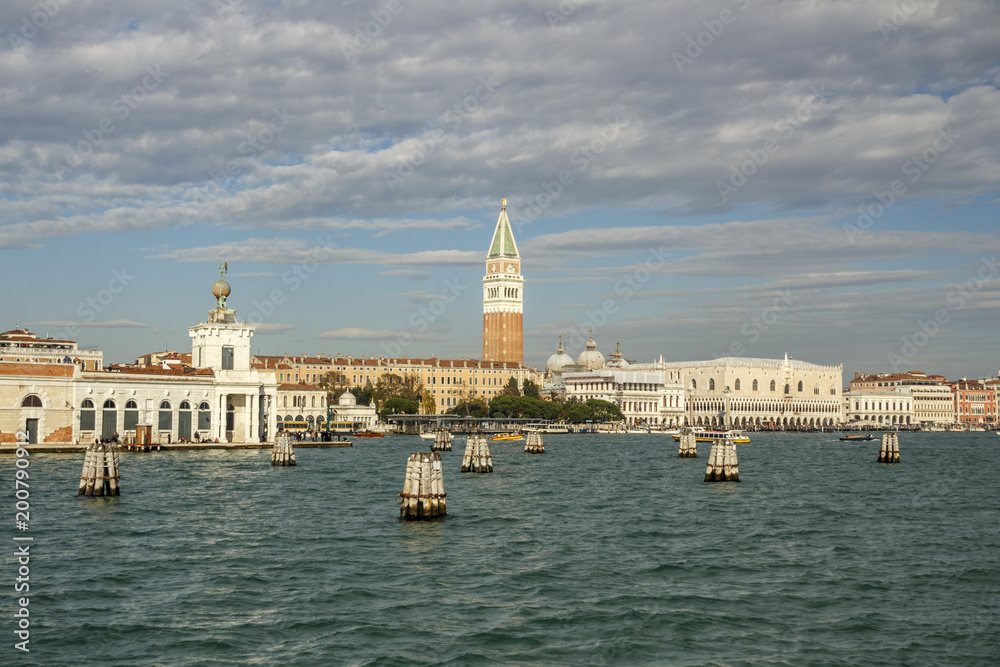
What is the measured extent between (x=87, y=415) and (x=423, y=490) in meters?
39.0

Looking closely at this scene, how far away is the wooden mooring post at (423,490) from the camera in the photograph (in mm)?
28094

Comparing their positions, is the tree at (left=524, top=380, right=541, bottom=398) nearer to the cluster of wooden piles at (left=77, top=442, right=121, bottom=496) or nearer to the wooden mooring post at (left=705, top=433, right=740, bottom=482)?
the wooden mooring post at (left=705, top=433, right=740, bottom=482)

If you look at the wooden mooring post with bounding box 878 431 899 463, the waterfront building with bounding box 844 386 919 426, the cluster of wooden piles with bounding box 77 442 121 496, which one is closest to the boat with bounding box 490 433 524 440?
the wooden mooring post with bounding box 878 431 899 463

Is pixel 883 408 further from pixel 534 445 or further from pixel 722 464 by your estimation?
pixel 722 464

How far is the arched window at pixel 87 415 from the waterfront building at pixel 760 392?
12612 centimetres

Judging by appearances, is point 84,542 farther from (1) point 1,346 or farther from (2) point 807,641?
(1) point 1,346

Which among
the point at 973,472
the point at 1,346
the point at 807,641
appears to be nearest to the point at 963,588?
the point at 807,641

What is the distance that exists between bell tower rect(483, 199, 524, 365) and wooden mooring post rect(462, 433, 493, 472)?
114 meters

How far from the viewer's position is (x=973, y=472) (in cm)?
5575

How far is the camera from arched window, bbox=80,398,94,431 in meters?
60.3

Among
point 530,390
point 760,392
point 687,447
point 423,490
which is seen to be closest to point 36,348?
point 530,390

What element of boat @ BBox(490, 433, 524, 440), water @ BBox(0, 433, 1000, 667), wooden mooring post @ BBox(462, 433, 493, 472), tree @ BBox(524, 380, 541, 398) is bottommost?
water @ BBox(0, 433, 1000, 667)

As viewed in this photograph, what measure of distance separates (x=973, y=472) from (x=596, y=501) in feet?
94.7

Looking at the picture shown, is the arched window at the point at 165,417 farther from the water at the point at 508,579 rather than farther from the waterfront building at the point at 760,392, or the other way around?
the waterfront building at the point at 760,392
